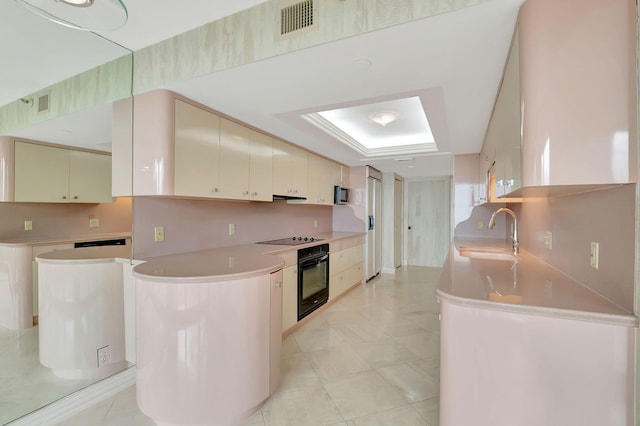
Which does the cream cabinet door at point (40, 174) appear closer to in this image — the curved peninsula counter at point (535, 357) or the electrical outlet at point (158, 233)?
the electrical outlet at point (158, 233)

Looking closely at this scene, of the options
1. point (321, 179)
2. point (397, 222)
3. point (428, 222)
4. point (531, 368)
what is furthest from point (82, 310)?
point (428, 222)

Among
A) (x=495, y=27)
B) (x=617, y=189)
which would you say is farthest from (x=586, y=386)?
(x=495, y=27)

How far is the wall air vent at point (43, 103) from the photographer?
185 centimetres

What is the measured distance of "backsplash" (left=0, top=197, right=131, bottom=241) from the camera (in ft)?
5.36

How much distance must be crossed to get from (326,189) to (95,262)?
294 centimetres

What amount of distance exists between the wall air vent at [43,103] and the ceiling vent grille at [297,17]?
1.66 m

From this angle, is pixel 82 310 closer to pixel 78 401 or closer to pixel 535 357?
pixel 78 401

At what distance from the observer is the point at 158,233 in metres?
2.29

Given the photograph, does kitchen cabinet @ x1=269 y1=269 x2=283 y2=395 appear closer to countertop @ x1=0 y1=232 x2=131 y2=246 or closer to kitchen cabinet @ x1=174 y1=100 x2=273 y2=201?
kitchen cabinet @ x1=174 y1=100 x2=273 y2=201

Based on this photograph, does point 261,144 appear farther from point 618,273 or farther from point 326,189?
point 618,273

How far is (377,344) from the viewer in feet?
8.89

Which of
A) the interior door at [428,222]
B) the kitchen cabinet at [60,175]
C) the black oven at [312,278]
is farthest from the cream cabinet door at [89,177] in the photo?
the interior door at [428,222]

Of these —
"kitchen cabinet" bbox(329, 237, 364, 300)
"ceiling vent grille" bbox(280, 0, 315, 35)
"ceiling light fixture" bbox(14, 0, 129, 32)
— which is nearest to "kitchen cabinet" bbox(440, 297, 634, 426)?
"ceiling vent grille" bbox(280, 0, 315, 35)

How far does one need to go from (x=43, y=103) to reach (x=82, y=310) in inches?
56.1
